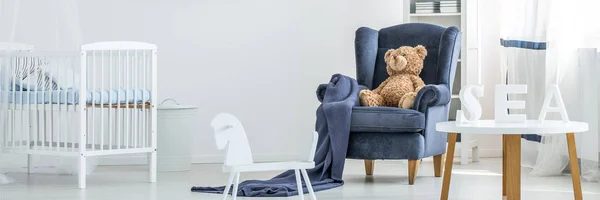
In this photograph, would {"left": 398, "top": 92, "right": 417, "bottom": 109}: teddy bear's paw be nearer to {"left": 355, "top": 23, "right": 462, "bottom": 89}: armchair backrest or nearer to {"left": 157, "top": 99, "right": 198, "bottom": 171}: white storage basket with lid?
{"left": 355, "top": 23, "right": 462, "bottom": 89}: armchair backrest

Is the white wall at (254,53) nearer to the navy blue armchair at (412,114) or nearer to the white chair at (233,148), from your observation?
the navy blue armchair at (412,114)

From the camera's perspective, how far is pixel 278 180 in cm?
456

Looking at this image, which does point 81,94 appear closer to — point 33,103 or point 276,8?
point 33,103

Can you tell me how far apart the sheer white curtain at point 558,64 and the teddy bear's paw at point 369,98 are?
3.06 ft

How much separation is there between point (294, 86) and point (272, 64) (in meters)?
0.20

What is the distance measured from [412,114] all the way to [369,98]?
366 mm

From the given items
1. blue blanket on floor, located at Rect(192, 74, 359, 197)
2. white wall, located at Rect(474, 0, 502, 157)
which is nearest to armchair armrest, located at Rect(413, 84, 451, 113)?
blue blanket on floor, located at Rect(192, 74, 359, 197)

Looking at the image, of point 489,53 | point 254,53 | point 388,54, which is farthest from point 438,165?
point 254,53

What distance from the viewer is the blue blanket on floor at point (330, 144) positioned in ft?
14.4

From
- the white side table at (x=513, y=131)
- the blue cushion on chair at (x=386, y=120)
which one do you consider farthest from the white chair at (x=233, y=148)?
the blue cushion on chair at (x=386, y=120)

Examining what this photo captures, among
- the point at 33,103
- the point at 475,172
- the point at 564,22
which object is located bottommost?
the point at 475,172

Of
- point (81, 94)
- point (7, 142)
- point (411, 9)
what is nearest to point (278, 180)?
point (81, 94)

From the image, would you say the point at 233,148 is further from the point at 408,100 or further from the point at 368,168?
the point at 368,168

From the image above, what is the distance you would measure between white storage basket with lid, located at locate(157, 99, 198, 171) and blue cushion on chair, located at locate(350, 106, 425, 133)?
1152 millimetres
